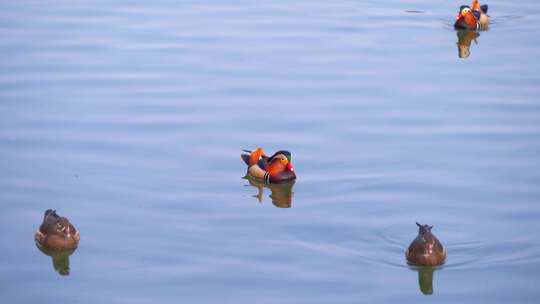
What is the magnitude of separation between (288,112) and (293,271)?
21.1ft

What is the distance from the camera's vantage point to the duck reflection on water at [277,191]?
17906 millimetres

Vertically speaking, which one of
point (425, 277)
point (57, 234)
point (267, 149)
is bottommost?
point (425, 277)

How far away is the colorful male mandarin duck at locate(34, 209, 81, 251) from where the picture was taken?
51.7ft

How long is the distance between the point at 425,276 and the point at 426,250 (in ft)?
1.17

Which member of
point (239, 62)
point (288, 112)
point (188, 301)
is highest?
point (239, 62)

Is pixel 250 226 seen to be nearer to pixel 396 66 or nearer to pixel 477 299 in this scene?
pixel 477 299

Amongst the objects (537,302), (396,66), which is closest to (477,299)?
(537,302)

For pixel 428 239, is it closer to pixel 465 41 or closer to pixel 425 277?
pixel 425 277

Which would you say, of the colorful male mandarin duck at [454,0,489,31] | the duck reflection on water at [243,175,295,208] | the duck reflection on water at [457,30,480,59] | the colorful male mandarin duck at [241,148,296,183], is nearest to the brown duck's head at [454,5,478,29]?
the colorful male mandarin duck at [454,0,489,31]

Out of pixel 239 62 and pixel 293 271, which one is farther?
pixel 239 62

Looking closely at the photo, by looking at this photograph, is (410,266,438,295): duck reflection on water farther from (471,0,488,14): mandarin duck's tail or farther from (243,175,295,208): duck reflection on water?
(471,0,488,14): mandarin duck's tail

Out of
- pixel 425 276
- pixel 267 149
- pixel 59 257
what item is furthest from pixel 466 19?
pixel 59 257

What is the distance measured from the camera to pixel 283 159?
1834 cm

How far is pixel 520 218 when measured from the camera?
1662 centimetres
